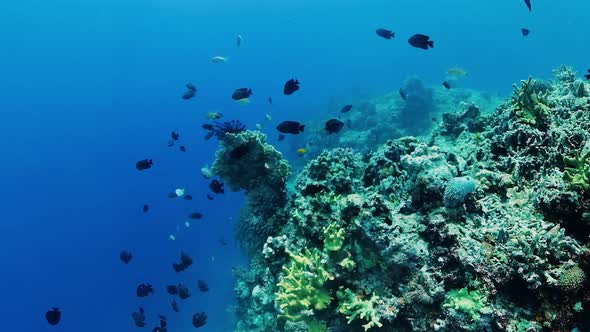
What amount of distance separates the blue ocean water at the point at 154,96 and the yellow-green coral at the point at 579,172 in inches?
684

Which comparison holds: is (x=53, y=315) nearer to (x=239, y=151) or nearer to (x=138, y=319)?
(x=138, y=319)

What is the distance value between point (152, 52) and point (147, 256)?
9304 centimetres

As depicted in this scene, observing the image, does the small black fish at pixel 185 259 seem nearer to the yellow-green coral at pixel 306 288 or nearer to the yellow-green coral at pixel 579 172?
the yellow-green coral at pixel 306 288

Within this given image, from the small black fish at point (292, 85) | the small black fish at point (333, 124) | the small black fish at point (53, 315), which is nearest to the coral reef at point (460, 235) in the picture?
the small black fish at point (333, 124)

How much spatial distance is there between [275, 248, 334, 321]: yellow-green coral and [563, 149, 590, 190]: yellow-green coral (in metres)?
2.90

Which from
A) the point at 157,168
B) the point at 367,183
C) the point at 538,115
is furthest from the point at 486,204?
the point at 157,168

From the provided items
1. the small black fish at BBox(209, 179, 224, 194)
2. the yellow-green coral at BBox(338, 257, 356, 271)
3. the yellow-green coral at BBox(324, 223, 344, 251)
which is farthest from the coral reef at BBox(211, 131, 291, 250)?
the yellow-green coral at BBox(338, 257, 356, 271)

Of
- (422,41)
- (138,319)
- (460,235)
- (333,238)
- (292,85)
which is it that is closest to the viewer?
(460,235)

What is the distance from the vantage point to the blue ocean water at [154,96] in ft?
178

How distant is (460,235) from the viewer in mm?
4352

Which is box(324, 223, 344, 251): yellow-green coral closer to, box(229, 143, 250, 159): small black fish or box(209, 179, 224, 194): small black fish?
box(229, 143, 250, 159): small black fish

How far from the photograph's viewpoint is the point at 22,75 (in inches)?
4596

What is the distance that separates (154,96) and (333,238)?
11071cm

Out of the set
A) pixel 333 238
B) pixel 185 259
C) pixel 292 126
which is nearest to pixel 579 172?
pixel 333 238
